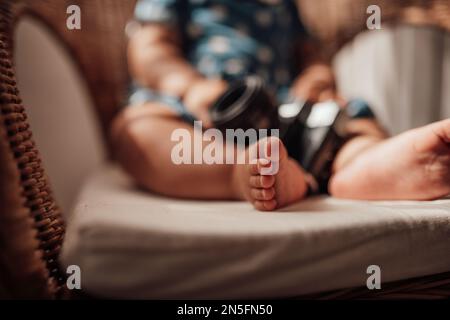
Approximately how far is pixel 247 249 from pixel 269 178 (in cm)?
9

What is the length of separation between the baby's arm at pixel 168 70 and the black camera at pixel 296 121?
0.07 m

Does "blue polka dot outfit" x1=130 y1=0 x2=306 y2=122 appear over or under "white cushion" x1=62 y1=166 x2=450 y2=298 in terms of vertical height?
over

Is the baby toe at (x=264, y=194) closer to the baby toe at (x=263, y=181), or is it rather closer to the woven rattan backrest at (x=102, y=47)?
the baby toe at (x=263, y=181)

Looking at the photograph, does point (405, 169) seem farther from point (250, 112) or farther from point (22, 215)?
point (22, 215)

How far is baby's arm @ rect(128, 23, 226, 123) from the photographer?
0.64 meters

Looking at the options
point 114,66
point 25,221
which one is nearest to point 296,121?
point 25,221

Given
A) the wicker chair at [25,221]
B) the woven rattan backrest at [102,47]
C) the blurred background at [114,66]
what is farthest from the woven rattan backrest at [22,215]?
the woven rattan backrest at [102,47]

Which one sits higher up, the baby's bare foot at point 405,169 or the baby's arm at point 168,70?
the baby's arm at point 168,70

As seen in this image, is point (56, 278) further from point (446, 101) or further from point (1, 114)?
point (446, 101)

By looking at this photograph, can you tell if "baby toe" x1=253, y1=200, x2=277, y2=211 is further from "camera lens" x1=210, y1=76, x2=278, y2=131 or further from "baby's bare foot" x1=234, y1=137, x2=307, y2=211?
"camera lens" x1=210, y1=76, x2=278, y2=131

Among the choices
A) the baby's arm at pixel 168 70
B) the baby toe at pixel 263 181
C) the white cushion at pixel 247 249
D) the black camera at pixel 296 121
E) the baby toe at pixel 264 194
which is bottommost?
the white cushion at pixel 247 249

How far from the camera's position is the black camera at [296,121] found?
1.72ft

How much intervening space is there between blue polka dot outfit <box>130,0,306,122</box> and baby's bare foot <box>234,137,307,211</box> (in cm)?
30

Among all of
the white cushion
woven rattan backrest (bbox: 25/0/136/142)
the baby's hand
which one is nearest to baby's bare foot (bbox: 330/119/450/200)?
the white cushion
